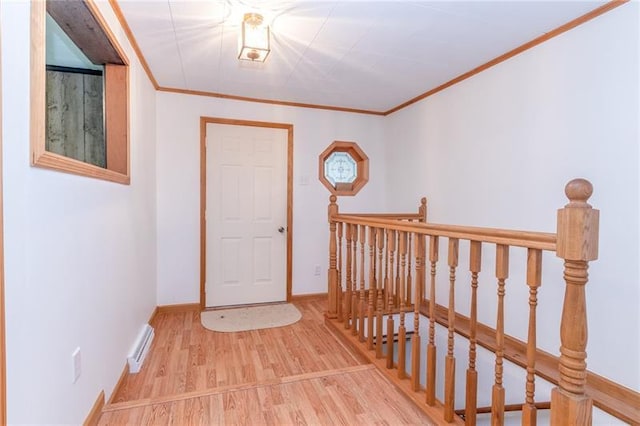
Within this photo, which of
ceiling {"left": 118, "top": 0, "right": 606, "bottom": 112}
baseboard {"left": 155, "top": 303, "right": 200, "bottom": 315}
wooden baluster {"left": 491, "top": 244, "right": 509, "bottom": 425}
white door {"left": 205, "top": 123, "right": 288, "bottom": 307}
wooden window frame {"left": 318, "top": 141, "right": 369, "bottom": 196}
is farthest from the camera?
wooden window frame {"left": 318, "top": 141, "right": 369, "bottom": 196}

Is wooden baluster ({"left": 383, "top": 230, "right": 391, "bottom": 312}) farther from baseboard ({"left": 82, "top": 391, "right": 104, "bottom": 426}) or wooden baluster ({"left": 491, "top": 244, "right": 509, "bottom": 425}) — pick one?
baseboard ({"left": 82, "top": 391, "right": 104, "bottom": 426})

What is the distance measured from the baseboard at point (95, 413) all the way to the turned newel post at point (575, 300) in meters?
1.90

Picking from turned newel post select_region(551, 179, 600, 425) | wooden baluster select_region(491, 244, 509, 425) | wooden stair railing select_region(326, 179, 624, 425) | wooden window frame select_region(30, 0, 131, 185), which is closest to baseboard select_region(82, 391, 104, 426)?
wooden window frame select_region(30, 0, 131, 185)

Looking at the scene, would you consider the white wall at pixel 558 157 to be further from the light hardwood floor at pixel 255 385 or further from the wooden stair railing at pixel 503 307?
the light hardwood floor at pixel 255 385

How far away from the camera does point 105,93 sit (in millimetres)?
2121

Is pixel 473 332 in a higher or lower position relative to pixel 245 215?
lower

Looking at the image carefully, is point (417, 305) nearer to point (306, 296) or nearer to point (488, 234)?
point (488, 234)

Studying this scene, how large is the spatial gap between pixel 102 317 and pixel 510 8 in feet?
9.26

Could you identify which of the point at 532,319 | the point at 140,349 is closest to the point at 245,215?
the point at 140,349

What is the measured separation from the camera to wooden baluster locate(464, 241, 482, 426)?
1405mm

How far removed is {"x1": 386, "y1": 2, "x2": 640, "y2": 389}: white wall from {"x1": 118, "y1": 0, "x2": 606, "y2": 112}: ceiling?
22 cm

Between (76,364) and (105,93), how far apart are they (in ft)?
5.27

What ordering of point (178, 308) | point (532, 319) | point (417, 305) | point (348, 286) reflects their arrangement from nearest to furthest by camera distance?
point (532, 319), point (417, 305), point (348, 286), point (178, 308)

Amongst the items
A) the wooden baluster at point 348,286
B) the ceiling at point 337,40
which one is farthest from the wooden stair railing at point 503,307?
the ceiling at point 337,40
